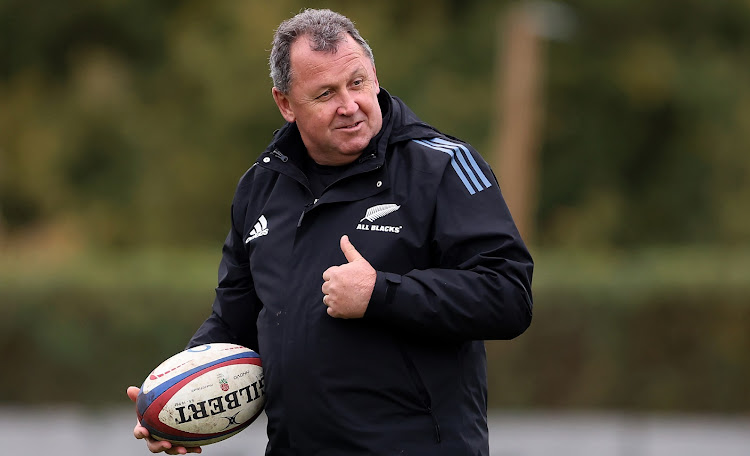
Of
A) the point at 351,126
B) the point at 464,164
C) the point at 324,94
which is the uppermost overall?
the point at 324,94

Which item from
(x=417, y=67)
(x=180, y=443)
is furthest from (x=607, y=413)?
(x=417, y=67)

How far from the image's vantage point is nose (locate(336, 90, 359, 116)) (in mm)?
3982

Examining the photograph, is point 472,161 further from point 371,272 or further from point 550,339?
point 550,339

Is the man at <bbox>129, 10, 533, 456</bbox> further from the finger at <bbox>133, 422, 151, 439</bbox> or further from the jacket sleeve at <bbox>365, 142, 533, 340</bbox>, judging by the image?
the finger at <bbox>133, 422, 151, 439</bbox>

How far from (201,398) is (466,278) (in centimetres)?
104

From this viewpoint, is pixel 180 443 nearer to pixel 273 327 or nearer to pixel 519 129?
pixel 273 327

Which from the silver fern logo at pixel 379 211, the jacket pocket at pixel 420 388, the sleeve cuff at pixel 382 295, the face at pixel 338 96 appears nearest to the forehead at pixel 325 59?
the face at pixel 338 96

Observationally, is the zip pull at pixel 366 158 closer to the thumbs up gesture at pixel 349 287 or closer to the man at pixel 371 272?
the man at pixel 371 272

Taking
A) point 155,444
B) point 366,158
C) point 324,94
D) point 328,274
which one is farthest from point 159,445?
point 324,94

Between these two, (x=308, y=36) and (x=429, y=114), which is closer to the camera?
(x=308, y=36)

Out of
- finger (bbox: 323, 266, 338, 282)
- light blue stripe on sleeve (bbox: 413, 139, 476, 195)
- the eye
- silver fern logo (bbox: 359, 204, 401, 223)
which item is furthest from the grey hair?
finger (bbox: 323, 266, 338, 282)

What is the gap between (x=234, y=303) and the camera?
439 centimetres

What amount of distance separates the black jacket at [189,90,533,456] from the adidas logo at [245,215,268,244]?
0.31 ft

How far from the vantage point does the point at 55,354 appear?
40.2 ft
